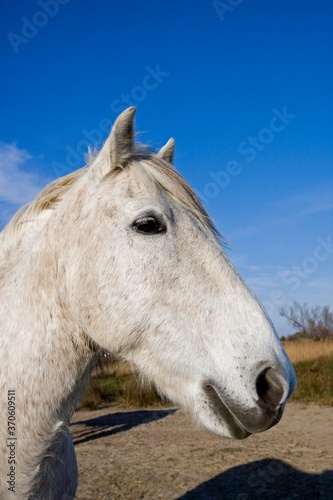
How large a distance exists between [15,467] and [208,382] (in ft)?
2.92

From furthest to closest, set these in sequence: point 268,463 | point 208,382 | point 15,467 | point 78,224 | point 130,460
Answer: point 130,460 → point 268,463 → point 78,224 → point 15,467 → point 208,382

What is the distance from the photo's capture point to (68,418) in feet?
6.70

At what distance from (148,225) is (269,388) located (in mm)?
813

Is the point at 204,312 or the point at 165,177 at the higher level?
the point at 165,177

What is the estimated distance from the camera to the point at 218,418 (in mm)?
1766

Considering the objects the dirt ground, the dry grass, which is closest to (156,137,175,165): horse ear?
the dirt ground

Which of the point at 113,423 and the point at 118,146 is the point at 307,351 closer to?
the point at 113,423

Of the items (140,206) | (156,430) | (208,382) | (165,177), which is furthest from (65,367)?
(156,430)

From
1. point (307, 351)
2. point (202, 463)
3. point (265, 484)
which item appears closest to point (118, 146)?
point (265, 484)

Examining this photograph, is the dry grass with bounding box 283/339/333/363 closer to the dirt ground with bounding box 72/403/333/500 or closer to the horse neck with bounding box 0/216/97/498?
the dirt ground with bounding box 72/403/333/500

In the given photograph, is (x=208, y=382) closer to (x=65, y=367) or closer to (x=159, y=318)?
(x=159, y=318)

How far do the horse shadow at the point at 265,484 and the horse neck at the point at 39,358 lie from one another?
11.9 feet

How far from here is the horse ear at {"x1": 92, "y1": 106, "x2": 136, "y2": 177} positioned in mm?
2018

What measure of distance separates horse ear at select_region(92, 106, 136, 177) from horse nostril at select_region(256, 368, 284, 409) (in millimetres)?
1118
